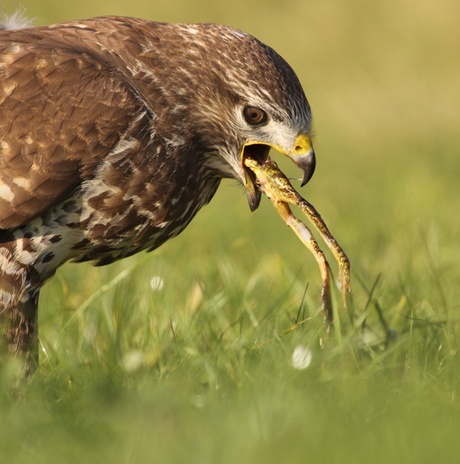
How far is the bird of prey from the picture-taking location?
16.9ft

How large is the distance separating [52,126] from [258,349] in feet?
3.90

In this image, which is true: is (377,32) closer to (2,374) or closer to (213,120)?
(213,120)

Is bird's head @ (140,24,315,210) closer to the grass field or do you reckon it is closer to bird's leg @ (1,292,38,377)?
the grass field

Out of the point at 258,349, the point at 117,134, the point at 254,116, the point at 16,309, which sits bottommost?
the point at 258,349

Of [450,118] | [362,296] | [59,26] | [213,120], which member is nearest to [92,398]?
[213,120]

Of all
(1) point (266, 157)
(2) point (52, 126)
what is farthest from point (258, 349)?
(2) point (52, 126)

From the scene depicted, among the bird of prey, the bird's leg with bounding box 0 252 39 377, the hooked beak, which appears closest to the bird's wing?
the bird of prey

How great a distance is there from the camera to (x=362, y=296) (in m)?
6.78

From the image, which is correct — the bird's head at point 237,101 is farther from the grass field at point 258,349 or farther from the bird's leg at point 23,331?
the bird's leg at point 23,331

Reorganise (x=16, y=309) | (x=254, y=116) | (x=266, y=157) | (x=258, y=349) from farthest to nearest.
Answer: (x=266, y=157) → (x=254, y=116) → (x=16, y=309) → (x=258, y=349)

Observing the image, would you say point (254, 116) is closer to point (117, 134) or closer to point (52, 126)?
point (117, 134)

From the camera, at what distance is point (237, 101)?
5.55 m

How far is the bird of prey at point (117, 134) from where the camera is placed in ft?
16.9

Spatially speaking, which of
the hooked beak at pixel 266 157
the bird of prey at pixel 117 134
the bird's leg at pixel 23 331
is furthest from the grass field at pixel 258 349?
the hooked beak at pixel 266 157
